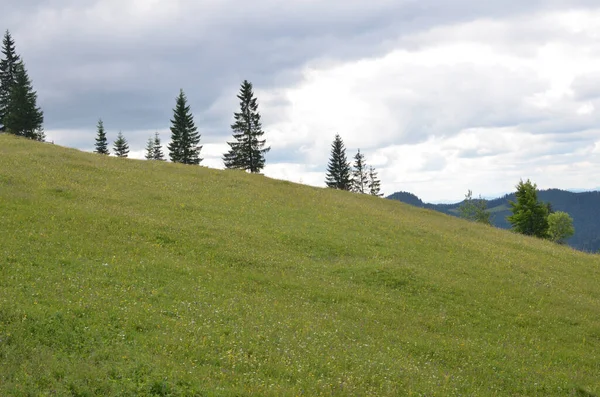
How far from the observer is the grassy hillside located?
37.0 ft

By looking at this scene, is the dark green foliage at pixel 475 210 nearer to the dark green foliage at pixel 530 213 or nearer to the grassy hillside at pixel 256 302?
the dark green foliage at pixel 530 213

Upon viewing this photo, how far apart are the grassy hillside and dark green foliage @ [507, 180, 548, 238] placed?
4038 cm

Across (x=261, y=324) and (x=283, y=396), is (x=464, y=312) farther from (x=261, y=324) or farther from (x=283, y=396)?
(x=283, y=396)

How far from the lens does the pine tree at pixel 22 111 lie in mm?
68438

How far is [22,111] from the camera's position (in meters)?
68.9

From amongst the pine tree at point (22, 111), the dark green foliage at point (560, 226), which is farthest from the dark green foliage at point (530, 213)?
the pine tree at point (22, 111)

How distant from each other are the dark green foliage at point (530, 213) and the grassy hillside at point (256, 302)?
132 feet

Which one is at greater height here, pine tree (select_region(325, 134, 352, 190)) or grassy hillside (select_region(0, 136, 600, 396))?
pine tree (select_region(325, 134, 352, 190))

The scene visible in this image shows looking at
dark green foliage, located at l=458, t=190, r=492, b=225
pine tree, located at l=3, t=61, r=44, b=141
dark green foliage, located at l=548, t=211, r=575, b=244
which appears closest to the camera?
pine tree, located at l=3, t=61, r=44, b=141

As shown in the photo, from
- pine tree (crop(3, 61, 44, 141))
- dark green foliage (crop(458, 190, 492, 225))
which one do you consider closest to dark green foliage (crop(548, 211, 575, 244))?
dark green foliage (crop(458, 190, 492, 225))

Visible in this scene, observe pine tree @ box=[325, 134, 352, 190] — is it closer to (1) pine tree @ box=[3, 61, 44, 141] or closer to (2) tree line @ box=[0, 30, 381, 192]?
(2) tree line @ box=[0, 30, 381, 192]

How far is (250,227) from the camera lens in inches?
1173

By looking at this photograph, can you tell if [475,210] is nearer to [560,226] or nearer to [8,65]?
[560,226]

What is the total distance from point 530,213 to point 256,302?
2716 inches
